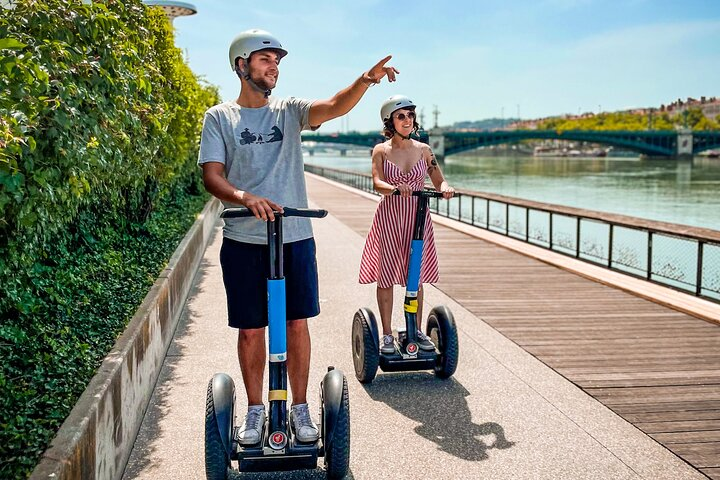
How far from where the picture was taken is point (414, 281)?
4.56 m

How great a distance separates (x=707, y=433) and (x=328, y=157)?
608 ft

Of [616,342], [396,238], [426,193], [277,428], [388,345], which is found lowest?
[616,342]

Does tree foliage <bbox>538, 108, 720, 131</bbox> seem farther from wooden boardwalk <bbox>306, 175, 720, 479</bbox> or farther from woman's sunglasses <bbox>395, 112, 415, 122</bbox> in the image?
woman's sunglasses <bbox>395, 112, 415, 122</bbox>

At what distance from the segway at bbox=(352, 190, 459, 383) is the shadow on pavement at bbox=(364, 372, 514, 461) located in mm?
118

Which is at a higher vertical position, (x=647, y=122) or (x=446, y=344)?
(x=647, y=122)

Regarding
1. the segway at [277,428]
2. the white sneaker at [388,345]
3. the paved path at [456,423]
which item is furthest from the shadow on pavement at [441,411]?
the segway at [277,428]

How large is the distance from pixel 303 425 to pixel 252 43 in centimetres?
167

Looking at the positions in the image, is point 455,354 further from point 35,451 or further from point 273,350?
point 35,451

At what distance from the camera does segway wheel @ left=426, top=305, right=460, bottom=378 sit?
468 centimetres

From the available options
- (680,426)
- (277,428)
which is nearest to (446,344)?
(680,426)

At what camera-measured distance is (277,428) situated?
3115 mm

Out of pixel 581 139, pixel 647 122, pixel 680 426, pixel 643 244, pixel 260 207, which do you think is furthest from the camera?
pixel 647 122

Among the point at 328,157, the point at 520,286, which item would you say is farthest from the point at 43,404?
the point at 328,157

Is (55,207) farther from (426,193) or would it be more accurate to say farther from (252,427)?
(426,193)
